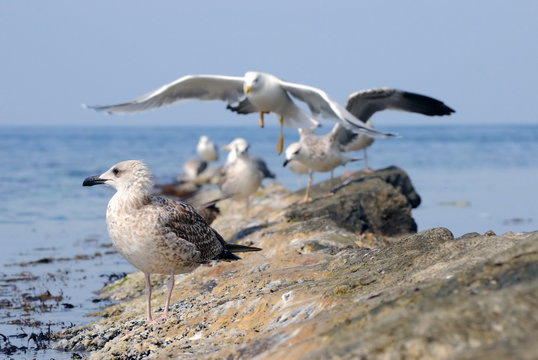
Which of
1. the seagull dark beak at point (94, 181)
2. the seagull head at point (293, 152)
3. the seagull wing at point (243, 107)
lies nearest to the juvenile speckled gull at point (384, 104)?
the seagull head at point (293, 152)

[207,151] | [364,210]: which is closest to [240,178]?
[364,210]

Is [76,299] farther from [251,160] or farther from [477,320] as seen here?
[477,320]

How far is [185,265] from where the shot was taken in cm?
581

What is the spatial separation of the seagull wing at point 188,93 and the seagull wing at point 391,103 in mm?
1618

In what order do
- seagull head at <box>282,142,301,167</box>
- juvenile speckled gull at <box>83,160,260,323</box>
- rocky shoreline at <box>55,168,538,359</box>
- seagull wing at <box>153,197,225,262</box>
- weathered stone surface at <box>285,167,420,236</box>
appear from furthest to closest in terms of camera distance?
seagull head at <box>282,142,301,167</box>, weathered stone surface at <box>285,167,420,236</box>, seagull wing at <box>153,197,225,262</box>, juvenile speckled gull at <box>83,160,260,323</box>, rocky shoreline at <box>55,168,538,359</box>

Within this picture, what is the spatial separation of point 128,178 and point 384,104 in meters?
6.06

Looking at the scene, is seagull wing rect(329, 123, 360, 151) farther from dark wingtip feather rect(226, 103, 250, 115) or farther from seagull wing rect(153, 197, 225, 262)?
seagull wing rect(153, 197, 225, 262)

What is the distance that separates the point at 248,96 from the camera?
32.3 ft

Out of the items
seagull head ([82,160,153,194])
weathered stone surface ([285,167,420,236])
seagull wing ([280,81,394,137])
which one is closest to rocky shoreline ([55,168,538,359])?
weathered stone surface ([285,167,420,236])

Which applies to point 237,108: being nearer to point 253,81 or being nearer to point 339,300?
point 253,81

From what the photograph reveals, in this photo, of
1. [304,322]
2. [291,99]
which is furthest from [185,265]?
[291,99]

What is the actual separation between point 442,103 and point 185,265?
16.2 feet

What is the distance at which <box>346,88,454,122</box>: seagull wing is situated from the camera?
10008mm

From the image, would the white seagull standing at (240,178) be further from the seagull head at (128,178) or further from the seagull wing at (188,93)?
the seagull head at (128,178)
